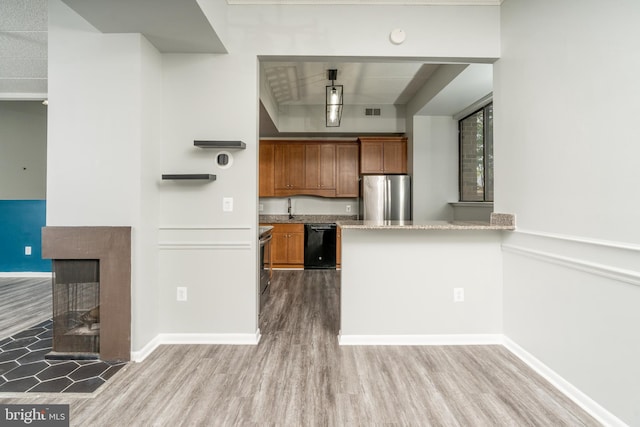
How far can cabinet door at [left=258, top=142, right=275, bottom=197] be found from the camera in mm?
5922

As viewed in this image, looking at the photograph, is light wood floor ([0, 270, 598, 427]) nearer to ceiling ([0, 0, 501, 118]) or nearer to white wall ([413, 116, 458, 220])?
ceiling ([0, 0, 501, 118])

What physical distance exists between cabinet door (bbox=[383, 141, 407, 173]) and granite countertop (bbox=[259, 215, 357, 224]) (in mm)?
1232

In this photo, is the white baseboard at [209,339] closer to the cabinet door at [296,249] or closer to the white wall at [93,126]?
the white wall at [93,126]

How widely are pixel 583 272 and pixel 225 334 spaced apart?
2528mm

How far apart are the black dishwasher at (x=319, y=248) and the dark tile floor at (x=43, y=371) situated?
364 cm

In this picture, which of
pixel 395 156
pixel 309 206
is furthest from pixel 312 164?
pixel 395 156

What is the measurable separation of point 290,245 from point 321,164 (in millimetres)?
1584

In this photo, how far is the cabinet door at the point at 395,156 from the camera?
547cm

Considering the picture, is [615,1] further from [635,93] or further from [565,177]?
[565,177]

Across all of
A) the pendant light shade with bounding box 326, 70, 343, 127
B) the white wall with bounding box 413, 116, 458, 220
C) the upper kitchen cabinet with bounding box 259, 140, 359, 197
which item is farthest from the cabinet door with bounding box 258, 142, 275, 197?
the white wall with bounding box 413, 116, 458, 220

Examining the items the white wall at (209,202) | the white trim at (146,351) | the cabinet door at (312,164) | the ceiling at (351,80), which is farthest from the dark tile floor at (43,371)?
the cabinet door at (312,164)

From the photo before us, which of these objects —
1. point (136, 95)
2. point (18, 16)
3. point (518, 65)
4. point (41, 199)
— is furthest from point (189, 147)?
point (41, 199)

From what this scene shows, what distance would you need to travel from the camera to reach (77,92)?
2354mm

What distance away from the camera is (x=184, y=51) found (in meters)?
2.60
